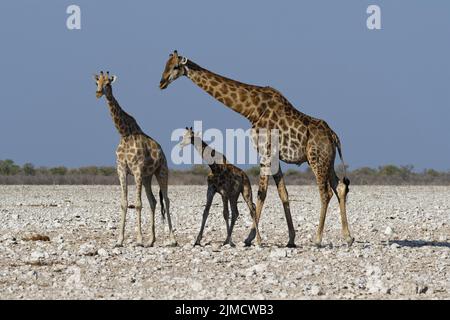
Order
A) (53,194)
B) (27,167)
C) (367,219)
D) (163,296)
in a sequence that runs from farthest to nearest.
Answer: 1. (27,167)
2. (53,194)
3. (367,219)
4. (163,296)

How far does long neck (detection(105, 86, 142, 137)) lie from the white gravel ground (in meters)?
1.69

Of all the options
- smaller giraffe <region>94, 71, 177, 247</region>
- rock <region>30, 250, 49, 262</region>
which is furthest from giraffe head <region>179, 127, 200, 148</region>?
rock <region>30, 250, 49, 262</region>

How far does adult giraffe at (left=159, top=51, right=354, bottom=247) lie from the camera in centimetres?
1579

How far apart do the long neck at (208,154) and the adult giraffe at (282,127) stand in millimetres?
633

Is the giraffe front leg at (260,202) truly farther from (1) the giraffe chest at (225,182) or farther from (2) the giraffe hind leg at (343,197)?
(2) the giraffe hind leg at (343,197)

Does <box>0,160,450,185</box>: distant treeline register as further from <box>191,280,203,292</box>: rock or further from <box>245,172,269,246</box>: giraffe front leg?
<box>191,280,203,292</box>: rock

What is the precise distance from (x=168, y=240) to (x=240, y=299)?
537 centimetres

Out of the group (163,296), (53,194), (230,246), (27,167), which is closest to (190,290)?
(163,296)

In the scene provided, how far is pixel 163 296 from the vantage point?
11102 mm

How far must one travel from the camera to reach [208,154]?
15914 millimetres

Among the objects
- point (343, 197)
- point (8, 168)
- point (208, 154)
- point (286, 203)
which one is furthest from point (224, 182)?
point (8, 168)

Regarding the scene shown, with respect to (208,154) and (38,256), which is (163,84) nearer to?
(208,154)

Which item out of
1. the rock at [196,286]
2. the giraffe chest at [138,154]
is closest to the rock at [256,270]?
the rock at [196,286]

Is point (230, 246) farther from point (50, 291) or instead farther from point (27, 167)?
point (27, 167)
